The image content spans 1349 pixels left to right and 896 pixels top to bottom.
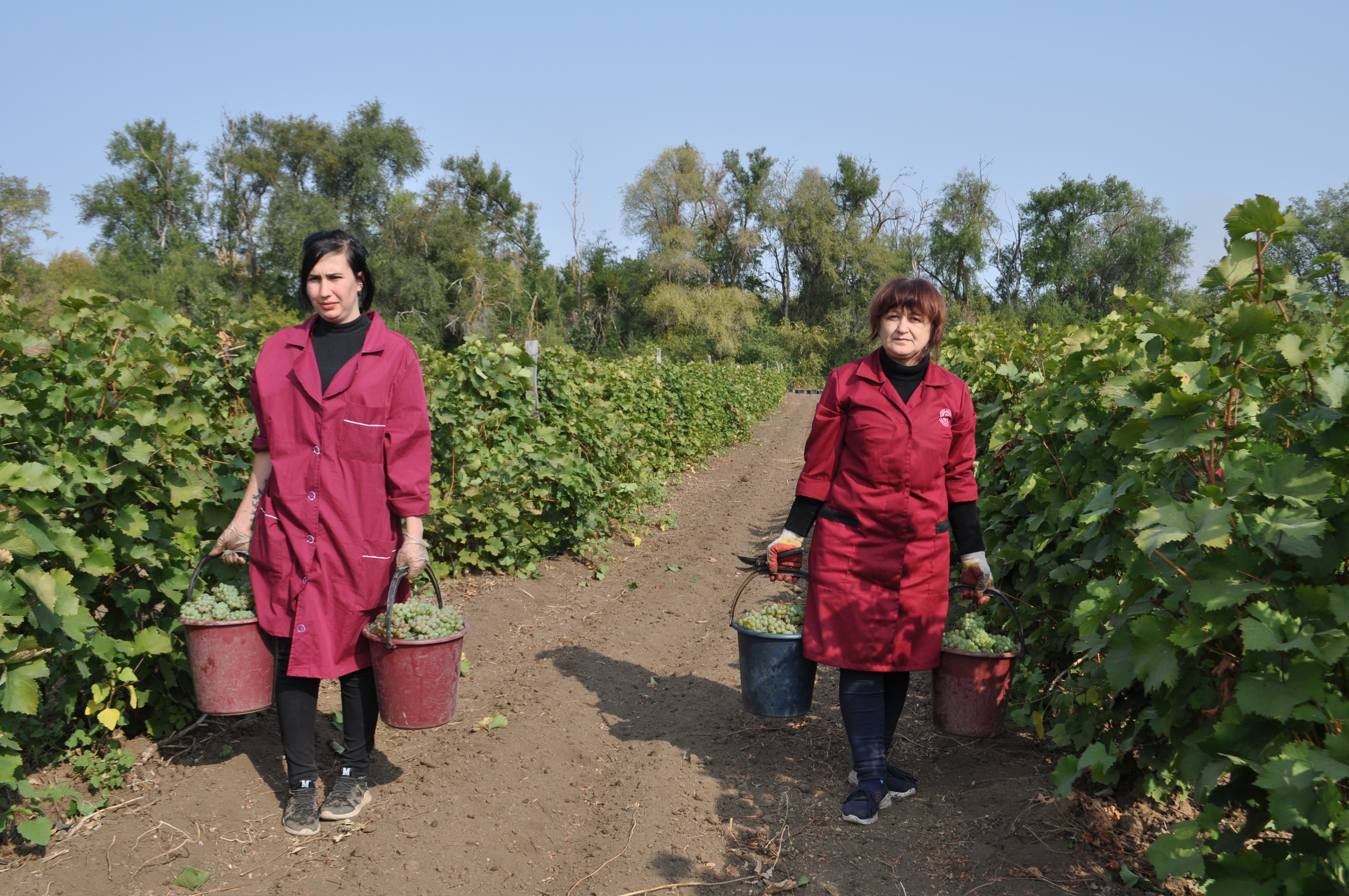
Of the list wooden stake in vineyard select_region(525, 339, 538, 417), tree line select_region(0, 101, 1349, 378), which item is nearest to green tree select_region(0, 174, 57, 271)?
tree line select_region(0, 101, 1349, 378)

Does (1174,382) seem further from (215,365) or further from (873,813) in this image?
(215,365)

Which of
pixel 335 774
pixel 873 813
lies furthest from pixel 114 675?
pixel 873 813

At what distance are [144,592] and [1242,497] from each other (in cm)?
343

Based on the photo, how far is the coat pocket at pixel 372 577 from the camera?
2.96m

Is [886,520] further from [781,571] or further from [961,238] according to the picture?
[961,238]

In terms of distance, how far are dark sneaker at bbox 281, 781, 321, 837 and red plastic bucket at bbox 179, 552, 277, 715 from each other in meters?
0.34

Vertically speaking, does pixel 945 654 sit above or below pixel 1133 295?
below

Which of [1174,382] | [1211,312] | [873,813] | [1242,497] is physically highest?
[1211,312]

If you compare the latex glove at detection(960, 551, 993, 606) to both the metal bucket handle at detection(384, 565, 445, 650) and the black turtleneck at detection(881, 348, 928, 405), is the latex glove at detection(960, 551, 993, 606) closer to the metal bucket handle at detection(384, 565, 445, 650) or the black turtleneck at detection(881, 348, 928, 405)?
the black turtleneck at detection(881, 348, 928, 405)

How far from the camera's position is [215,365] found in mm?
4293

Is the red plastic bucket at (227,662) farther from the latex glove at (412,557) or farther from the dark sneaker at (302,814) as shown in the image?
the latex glove at (412,557)

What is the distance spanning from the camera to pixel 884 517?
3.01m

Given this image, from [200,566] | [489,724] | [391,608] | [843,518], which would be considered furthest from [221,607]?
[843,518]

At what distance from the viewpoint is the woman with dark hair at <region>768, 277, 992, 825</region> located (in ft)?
9.87
